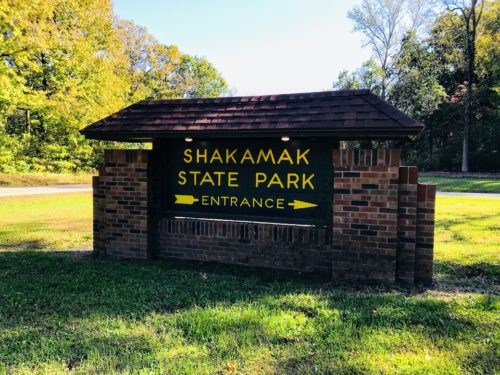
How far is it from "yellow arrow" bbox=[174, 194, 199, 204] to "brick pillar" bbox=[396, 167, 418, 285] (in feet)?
9.42

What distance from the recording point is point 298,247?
5203 mm

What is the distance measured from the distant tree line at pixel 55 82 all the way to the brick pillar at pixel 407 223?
14680 mm

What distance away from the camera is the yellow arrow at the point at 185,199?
5.78 m

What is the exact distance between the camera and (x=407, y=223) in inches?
185

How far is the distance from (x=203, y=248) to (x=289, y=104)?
2425 millimetres

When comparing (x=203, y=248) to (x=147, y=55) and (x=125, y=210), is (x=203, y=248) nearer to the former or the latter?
(x=125, y=210)

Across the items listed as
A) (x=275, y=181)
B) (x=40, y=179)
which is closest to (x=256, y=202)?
(x=275, y=181)

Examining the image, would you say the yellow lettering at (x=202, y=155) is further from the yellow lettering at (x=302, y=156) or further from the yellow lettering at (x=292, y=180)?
the yellow lettering at (x=302, y=156)

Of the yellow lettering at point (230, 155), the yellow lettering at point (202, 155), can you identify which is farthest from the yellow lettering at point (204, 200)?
the yellow lettering at point (230, 155)

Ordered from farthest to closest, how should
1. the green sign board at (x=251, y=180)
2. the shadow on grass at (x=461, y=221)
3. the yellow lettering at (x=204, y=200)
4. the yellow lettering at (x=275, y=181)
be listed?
the shadow on grass at (x=461, y=221) → the yellow lettering at (x=204, y=200) → the yellow lettering at (x=275, y=181) → the green sign board at (x=251, y=180)

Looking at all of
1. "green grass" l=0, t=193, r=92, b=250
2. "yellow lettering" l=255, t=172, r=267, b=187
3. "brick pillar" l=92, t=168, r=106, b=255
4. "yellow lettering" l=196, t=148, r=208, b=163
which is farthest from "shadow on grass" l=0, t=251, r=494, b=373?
"green grass" l=0, t=193, r=92, b=250

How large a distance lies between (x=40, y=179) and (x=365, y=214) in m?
22.1

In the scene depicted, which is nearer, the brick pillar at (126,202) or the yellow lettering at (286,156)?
the yellow lettering at (286,156)

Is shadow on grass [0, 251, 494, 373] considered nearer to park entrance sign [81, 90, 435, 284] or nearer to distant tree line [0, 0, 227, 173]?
park entrance sign [81, 90, 435, 284]
